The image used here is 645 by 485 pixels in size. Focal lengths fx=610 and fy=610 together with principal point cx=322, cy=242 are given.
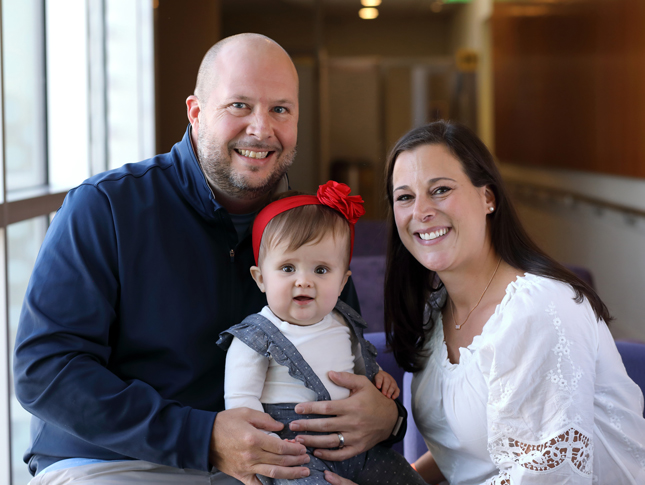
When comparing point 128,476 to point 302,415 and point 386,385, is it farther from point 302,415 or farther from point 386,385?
point 386,385

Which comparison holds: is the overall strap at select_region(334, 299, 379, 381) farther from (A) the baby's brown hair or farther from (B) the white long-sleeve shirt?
(A) the baby's brown hair

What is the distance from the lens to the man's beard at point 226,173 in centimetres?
162

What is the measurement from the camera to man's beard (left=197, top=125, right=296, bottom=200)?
63.9 inches

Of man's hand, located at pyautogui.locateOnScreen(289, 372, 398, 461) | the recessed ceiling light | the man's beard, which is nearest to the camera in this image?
man's hand, located at pyautogui.locateOnScreen(289, 372, 398, 461)

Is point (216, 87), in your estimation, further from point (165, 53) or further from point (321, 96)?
point (321, 96)

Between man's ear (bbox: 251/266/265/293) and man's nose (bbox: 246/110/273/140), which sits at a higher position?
man's nose (bbox: 246/110/273/140)

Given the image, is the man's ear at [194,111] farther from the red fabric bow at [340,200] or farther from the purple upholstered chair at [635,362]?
the purple upholstered chair at [635,362]

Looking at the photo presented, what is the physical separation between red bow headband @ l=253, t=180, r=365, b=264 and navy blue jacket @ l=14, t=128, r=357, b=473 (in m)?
0.10

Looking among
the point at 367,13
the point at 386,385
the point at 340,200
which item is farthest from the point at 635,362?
the point at 367,13

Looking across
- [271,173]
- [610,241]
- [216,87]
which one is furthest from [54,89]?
[610,241]

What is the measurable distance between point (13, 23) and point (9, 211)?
821 millimetres

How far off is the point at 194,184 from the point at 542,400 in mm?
985

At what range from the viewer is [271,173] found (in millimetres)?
1662

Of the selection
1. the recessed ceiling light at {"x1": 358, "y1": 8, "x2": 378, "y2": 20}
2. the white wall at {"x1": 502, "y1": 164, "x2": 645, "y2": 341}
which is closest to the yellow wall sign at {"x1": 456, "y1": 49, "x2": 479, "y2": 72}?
the recessed ceiling light at {"x1": 358, "y1": 8, "x2": 378, "y2": 20}
